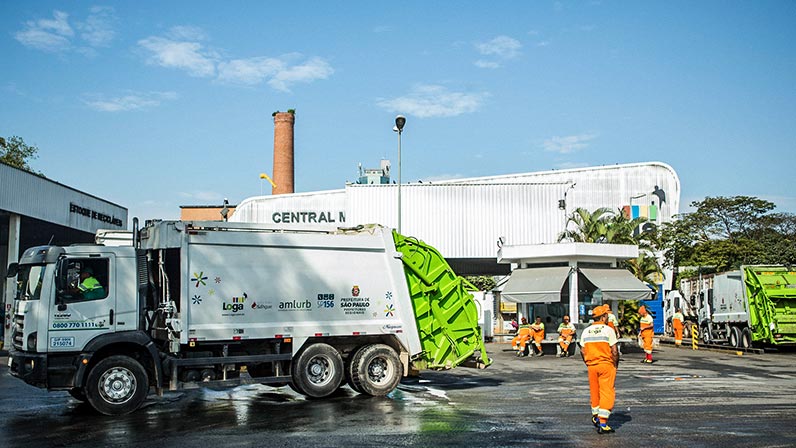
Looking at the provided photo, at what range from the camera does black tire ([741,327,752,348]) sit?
26034mm

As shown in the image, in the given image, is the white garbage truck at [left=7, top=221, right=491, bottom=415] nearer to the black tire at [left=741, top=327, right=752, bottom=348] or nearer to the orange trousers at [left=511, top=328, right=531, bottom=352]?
the orange trousers at [left=511, top=328, right=531, bottom=352]

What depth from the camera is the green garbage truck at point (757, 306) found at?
24.6m

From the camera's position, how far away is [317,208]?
51.8m

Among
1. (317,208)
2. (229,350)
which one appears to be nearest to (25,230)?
(317,208)

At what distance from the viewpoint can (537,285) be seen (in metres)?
28.5

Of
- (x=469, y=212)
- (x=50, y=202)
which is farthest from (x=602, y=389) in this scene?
(x=469, y=212)

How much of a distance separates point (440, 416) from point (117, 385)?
4.78 meters

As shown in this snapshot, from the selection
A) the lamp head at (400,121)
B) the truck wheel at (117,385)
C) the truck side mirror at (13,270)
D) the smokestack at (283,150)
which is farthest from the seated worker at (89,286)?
the smokestack at (283,150)

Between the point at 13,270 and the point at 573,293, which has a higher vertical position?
the point at 13,270

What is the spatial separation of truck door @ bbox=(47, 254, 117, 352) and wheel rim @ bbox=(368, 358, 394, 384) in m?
4.33

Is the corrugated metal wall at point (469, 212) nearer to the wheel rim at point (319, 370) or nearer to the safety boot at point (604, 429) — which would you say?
the wheel rim at point (319, 370)

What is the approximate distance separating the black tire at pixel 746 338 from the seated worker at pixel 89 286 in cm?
2146

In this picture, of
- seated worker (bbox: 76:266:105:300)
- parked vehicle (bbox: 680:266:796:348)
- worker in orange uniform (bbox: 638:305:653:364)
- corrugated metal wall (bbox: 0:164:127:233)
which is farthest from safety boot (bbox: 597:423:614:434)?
corrugated metal wall (bbox: 0:164:127:233)

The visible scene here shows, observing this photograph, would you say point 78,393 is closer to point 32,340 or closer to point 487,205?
point 32,340
